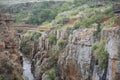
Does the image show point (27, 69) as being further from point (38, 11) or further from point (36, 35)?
point (38, 11)

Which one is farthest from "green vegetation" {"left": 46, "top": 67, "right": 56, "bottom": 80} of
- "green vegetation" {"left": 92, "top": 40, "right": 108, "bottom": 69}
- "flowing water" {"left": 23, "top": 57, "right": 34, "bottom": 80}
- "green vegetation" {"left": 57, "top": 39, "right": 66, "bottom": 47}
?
"green vegetation" {"left": 92, "top": 40, "right": 108, "bottom": 69}

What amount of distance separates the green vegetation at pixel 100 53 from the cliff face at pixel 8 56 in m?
9.01

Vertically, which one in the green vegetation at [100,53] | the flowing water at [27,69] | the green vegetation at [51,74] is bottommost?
the flowing water at [27,69]

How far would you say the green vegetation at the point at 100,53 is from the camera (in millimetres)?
44728

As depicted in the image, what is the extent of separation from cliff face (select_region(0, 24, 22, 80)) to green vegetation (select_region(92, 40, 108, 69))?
9.01 m

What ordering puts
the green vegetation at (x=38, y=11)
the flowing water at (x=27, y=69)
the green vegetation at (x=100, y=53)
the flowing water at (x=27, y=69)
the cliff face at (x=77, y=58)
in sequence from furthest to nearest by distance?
the green vegetation at (x=38, y=11)
the flowing water at (x=27, y=69)
the flowing water at (x=27, y=69)
the green vegetation at (x=100, y=53)
the cliff face at (x=77, y=58)

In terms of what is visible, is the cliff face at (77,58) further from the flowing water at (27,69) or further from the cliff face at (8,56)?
the cliff face at (8,56)

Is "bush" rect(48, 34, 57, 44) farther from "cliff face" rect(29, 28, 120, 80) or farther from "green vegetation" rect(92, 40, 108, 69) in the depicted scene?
"green vegetation" rect(92, 40, 108, 69)

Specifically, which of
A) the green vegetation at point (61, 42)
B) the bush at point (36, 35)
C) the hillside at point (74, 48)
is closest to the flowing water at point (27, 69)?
the hillside at point (74, 48)

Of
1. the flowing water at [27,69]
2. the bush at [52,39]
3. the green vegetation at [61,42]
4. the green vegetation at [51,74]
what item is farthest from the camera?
the flowing water at [27,69]

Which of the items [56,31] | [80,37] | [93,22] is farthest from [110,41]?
[56,31]

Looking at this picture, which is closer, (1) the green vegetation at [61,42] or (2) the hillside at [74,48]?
(2) the hillside at [74,48]

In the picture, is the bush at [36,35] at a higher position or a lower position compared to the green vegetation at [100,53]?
lower

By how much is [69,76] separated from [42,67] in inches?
470
